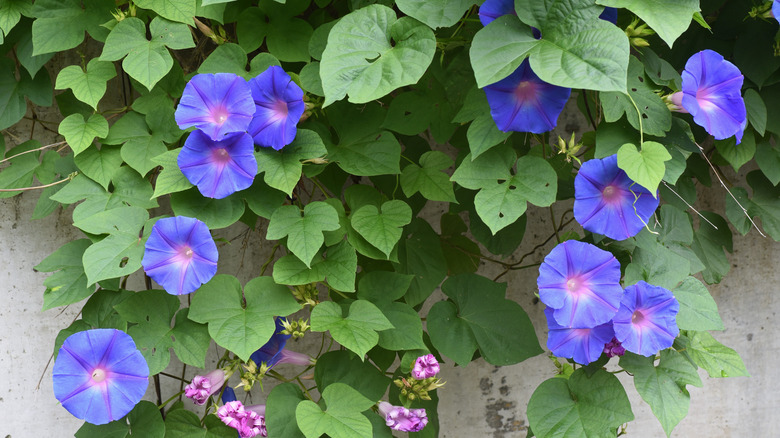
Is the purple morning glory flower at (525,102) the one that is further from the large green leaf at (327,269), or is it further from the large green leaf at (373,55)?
the large green leaf at (327,269)

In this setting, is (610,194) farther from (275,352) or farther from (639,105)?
(275,352)

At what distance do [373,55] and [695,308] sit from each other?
808 millimetres

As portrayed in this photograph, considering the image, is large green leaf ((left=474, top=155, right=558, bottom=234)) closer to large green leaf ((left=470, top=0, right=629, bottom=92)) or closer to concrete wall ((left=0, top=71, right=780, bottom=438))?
large green leaf ((left=470, top=0, right=629, bottom=92))

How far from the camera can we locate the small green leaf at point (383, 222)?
4.14 feet

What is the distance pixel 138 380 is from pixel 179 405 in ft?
0.99

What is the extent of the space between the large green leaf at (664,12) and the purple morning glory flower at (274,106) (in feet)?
1.85

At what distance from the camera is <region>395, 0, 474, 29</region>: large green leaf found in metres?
1.12

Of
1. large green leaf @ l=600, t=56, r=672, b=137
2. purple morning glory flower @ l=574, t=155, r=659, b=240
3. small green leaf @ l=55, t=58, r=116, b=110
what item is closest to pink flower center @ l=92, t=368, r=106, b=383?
small green leaf @ l=55, t=58, r=116, b=110

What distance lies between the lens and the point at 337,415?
124 centimetres

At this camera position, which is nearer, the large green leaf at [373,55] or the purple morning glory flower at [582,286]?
the large green leaf at [373,55]

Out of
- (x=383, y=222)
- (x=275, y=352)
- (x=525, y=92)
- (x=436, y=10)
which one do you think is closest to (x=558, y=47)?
(x=525, y=92)

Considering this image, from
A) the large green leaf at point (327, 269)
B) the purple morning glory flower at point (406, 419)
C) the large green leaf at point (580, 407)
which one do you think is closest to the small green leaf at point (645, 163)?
the large green leaf at point (580, 407)

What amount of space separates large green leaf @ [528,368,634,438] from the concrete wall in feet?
1.73

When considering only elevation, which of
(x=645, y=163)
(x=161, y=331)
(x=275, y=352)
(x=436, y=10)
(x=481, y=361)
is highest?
(x=436, y=10)
